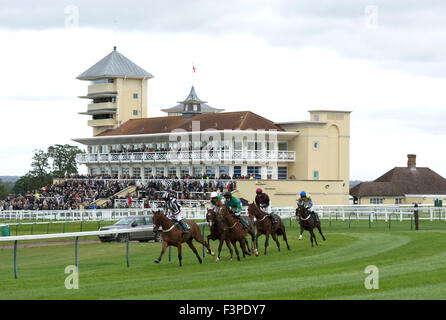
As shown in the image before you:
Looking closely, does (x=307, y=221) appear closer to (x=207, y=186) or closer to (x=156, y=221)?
(x=156, y=221)

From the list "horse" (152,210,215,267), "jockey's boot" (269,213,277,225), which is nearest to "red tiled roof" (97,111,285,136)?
"jockey's boot" (269,213,277,225)

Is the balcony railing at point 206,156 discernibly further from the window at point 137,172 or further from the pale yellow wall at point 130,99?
the pale yellow wall at point 130,99

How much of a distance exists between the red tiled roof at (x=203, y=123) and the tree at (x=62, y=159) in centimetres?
2796

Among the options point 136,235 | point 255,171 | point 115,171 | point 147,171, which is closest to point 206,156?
point 255,171

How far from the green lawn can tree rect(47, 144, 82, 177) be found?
264 ft

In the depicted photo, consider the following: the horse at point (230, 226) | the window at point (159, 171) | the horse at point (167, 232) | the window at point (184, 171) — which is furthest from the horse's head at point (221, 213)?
the window at point (159, 171)

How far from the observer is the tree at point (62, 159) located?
106 metres

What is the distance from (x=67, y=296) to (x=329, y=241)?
1382cm

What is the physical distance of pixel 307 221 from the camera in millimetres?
24953

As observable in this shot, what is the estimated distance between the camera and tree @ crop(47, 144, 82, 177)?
346ft

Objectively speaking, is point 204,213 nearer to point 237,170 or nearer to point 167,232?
point 237,170

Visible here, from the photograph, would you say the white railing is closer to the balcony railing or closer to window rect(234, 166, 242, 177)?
the balcony railing

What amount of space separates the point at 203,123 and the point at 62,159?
43.5m
